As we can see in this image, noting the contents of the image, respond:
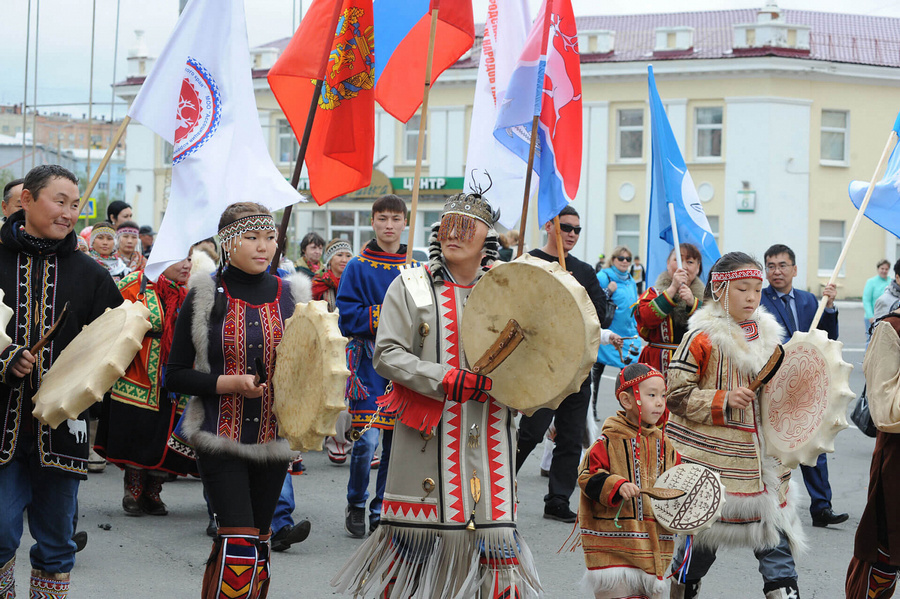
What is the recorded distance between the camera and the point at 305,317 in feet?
14.4

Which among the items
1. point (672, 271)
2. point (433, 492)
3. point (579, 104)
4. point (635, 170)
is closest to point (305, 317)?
point (433, 492)

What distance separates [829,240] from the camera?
37.6 metres

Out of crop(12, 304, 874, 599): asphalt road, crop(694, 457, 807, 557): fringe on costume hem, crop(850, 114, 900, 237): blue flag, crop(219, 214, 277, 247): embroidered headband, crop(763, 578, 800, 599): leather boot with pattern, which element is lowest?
crop(12, 304, 874, 599): asphalt road

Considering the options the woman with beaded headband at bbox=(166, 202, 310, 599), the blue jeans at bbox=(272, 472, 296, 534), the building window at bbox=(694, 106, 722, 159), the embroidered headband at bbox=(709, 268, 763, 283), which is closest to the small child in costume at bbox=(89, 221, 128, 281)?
the blue jeans at bbox=(272, 472, 296, 534)

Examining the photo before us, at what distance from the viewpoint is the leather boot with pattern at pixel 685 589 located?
5.43m

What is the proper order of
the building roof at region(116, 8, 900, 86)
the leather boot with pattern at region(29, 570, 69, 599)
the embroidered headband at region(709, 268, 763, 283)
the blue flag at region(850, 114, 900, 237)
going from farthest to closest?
the building roof at region(116, 8, 900, 86), the blue flag at region(850, 114, 900, 237), the embroidered headband at region(709, 268, 763, 283), the leather boot with pattern at region(29, 570, 69, 599)

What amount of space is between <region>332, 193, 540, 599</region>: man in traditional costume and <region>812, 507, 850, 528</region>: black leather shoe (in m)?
4.13

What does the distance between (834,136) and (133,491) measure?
3483cm

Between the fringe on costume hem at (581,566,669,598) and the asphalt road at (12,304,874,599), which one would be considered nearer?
the fringe on costume hem at (581,566,669,598)

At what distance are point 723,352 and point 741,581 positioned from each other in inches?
72.5

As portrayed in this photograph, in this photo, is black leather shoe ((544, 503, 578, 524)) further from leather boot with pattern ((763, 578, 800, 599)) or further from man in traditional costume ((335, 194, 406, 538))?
leather boot with pattern ((763, 578, 800, 599))

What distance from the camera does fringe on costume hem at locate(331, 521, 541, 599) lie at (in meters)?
4.28

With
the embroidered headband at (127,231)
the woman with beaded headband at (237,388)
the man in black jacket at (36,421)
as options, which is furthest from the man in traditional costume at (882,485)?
the embroidered headband at (127,231)

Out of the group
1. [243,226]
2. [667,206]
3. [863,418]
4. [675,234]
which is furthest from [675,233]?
[243,226]
